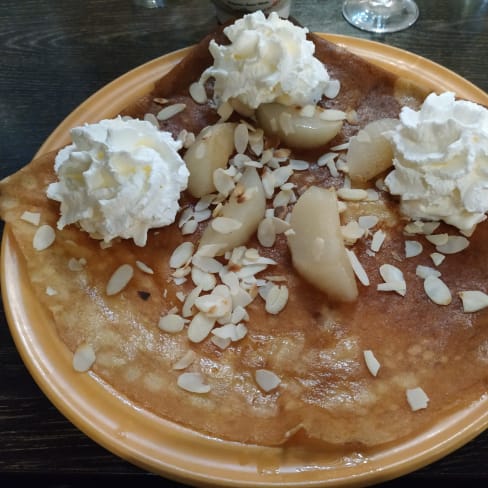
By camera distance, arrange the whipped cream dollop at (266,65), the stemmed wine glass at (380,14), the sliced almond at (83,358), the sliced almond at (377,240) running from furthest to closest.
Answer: the stemmed wine glass at (380,14) → the whipped cream dollop at (266,65) → the sliced almond at (377,240) → the sliced almond at (83,358)

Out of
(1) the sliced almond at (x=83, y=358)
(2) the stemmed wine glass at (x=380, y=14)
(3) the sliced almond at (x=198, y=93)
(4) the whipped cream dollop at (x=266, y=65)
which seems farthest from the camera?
(2) the stemmed wine glass at (x=380, y=14)

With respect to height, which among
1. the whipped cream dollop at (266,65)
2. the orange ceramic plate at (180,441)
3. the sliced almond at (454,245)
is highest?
the whipped cream dollop at (266,65)

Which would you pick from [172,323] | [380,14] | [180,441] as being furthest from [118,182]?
[380,14]

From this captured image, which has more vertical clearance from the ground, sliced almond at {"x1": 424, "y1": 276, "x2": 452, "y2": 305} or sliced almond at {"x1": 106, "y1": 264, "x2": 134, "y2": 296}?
sliced almond at {"x1": 424, "y1": 276, "x2": 452, "y2": 305}

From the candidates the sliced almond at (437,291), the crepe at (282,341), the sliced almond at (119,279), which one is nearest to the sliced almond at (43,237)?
the crepe at (282,341)

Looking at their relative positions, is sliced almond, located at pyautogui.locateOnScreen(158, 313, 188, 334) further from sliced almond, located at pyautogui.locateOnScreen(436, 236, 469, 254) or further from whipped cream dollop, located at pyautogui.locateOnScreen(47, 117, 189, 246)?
sliced almond, located at pyautogui.locateOnScreen(436, 236, 469, 254)

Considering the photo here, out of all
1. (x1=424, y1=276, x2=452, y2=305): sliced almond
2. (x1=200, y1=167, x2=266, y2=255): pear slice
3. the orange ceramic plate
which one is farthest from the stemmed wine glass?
the orange ceramic plate

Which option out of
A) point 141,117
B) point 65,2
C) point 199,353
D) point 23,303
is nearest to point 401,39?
point 141,117

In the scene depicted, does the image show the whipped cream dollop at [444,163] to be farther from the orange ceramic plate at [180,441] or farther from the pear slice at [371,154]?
the orange ceramic plate at [180,441]
